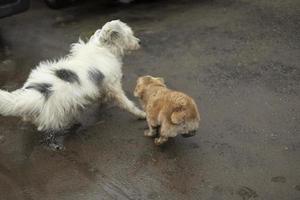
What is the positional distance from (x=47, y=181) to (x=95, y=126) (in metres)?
1.09

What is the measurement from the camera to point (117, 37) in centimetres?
598

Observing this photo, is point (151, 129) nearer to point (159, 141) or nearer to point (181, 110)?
point (159, 141)

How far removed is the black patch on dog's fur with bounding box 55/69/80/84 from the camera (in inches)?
210

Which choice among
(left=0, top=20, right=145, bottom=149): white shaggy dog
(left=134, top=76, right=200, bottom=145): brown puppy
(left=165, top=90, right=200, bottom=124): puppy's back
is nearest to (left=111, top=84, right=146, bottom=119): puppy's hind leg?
(left=0, top=20, right=145, bottom=149): white shaggy dog

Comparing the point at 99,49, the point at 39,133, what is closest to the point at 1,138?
the point at 39,133

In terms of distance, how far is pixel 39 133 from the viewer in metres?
5.88

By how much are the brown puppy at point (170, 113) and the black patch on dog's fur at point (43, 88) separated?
1.03m

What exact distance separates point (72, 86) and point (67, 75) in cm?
13

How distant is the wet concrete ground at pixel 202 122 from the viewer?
4.90 metres

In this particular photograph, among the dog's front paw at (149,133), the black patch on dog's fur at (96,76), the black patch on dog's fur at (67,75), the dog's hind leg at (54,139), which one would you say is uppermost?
the black patch on dog's fur at (67,75)

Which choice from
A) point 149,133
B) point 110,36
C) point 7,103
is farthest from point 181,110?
point 7,103

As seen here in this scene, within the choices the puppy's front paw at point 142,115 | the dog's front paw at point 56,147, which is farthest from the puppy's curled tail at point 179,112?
the dog's front paw at point 56,147

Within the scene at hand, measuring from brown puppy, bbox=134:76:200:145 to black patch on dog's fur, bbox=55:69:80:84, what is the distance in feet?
2.59

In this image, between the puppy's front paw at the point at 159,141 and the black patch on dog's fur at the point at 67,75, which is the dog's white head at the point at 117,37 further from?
the puppy's front paw at the point at 159,141
